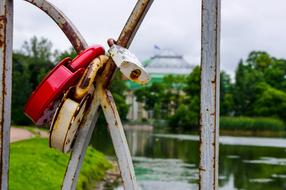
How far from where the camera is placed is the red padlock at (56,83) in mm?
1865

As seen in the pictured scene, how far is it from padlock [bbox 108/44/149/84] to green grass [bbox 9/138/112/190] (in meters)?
7.55

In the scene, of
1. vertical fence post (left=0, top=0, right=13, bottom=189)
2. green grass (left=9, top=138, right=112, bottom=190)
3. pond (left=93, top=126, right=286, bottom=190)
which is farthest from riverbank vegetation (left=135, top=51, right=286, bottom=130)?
vertical fence post (left=0, top=0, right=13, bottom=189)

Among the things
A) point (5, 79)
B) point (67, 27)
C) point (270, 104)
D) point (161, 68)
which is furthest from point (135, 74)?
point (161, 68)

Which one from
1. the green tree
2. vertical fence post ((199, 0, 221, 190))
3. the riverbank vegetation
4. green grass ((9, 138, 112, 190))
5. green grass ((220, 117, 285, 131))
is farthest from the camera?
the green tree

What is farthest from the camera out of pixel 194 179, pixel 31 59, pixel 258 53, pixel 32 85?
pixel 258 53

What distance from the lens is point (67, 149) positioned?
1.87 m

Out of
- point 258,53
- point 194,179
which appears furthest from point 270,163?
point 258,53

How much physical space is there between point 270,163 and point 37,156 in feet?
36.8

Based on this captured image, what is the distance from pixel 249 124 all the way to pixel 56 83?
151 ft

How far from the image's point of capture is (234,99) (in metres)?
50.2

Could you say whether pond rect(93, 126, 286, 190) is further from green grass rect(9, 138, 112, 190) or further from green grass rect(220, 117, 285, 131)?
green grass rect(220, 117, 285, 131)

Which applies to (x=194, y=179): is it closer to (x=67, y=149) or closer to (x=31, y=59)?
(x=67, y=149)

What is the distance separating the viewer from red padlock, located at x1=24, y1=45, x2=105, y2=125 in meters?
1.87

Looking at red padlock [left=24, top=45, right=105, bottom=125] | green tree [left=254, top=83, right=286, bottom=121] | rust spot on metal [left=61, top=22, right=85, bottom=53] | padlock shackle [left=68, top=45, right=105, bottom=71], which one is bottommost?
red padlock [left=24, top=45, right=105, bottom=125]
